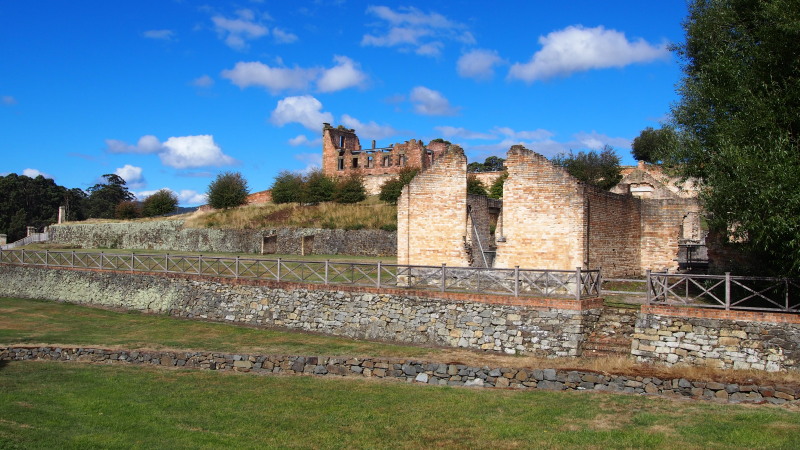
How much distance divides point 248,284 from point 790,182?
16.5 meters

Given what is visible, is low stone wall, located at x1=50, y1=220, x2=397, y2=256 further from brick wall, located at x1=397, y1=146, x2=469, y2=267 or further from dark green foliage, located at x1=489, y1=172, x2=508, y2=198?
dark green foliage, located at x1=489, y1=172, x2=508, y2=198

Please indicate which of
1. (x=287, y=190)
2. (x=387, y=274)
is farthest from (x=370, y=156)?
(x=387, y=274)

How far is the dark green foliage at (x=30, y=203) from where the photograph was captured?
70625 mm

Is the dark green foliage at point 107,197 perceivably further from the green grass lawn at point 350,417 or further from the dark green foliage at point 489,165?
the green grass lawn at point 350,417

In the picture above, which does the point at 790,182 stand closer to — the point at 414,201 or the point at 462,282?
the point at 462,282

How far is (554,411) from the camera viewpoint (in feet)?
36.4

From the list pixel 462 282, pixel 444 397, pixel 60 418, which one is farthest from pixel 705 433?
A: pixel 462 282

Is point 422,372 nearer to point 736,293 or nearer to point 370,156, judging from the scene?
point 736,293

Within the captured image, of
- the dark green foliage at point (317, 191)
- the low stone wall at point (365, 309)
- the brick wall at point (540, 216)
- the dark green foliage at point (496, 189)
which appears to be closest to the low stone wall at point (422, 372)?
the low stone wall at point (365, 309)

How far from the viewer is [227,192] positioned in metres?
50.0

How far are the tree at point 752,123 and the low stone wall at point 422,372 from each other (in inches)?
135

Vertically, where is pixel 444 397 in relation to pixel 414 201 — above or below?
below

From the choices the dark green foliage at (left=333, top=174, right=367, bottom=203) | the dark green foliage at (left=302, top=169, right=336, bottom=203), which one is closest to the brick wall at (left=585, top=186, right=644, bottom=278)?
the dark green foliage at (left=333, top=174, right=367, bottom=203)

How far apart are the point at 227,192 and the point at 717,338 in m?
41.8
